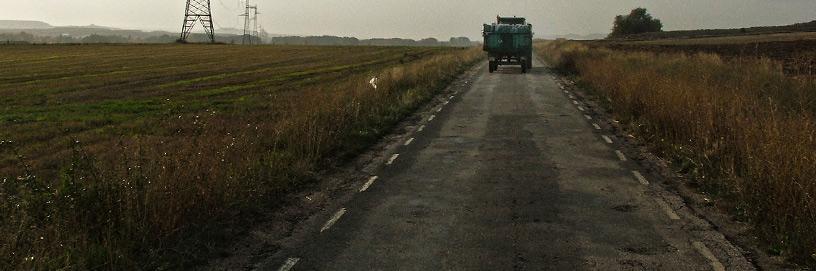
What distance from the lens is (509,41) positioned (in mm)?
35406

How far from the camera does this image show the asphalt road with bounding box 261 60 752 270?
5.61 metres

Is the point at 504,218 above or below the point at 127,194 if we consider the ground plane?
below

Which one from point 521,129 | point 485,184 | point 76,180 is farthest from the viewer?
point 521,129

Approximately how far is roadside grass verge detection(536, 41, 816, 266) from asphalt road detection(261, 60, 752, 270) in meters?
0.62

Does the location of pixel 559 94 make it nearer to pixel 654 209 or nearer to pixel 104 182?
pixel 654 209

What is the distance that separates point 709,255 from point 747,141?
296 cm

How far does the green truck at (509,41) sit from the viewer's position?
35.4 m

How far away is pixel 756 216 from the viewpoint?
6523mm

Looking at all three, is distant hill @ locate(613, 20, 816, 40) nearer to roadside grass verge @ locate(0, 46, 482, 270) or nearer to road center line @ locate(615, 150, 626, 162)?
road center line @ locate(615, 150, 626, 162)

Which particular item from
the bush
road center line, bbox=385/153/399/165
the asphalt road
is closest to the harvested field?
the asphalt road

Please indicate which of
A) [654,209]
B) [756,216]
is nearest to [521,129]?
[654,209]

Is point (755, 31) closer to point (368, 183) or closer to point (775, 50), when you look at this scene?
point (775, 50)

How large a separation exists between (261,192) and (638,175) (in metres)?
5.87

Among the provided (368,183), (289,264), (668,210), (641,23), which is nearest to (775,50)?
(668,210)
